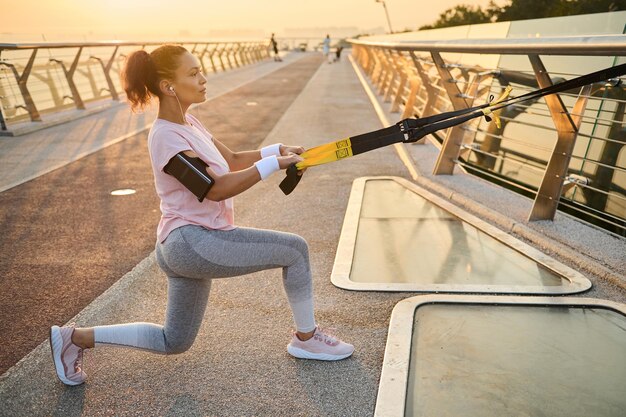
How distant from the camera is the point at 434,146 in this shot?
732 cm

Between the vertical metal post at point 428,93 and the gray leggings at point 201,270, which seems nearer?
the gray leggings at point 201,270

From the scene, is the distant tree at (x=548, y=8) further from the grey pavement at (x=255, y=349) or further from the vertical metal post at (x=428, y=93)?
the grey pavement at (x=255, y=349)

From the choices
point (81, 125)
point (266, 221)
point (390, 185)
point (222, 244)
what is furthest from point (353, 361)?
point (81, 125)

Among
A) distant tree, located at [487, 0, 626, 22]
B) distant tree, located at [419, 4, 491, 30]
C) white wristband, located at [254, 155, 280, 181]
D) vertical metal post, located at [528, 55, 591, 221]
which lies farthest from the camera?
distant tree, located at [419, 4, 491, 30]

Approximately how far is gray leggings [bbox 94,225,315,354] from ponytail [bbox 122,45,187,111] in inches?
26.5

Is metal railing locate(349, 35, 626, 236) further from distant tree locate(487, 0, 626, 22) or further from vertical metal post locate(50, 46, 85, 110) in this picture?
distant tree locate(487, 0, 626, 22)

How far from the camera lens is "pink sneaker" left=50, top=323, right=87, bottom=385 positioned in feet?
8.08

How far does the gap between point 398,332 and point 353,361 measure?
35 cm

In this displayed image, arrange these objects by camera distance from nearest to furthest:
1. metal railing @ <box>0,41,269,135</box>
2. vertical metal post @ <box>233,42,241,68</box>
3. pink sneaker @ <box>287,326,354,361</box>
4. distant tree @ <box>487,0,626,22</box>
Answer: pink sneaker @ <box>287,326,354,361</box> → metal railing @ <box>0,41,269,135</box> → vertical metal post @ <box>233,42,241,68</box> → distant tree @ <box>487,0,626,22</box>

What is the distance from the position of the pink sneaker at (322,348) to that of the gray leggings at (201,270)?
82 mm

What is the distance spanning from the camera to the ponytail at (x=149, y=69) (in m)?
2.16

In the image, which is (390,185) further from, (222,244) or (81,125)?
(81,125)

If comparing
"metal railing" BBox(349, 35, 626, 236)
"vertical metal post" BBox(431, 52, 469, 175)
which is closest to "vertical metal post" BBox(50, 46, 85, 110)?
"metal railing" BBox(349, 35, 626, 236)

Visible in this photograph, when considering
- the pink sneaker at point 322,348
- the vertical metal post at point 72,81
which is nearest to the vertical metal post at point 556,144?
the pink sneaker at point 322,348
